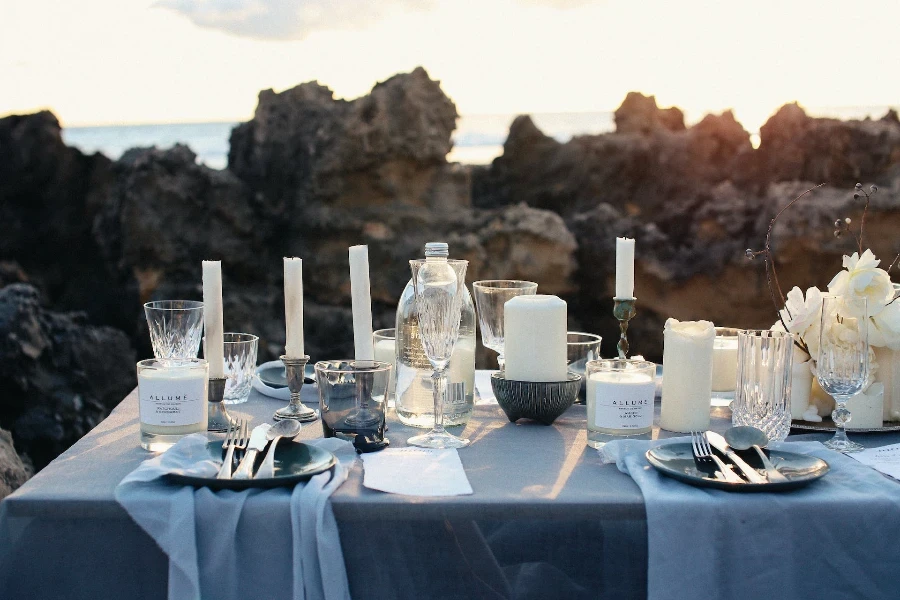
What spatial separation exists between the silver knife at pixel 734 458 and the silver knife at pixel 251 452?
40.9 inches

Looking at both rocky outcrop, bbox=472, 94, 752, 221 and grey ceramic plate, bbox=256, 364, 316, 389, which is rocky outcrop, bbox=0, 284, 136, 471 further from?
rocky outcrop, bbox=472, 94, 752, 221

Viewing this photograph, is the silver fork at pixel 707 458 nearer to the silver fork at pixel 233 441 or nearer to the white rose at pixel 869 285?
the white rose at pixel 869 285

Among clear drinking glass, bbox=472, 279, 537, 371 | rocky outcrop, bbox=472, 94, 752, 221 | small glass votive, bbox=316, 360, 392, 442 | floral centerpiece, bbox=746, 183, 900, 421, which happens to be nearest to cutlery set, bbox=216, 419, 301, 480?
small glass votive, bbox=316, 360, 392, 442

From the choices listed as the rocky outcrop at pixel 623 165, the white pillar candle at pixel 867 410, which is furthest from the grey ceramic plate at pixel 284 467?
the rocky outcrop at pixel 623 165

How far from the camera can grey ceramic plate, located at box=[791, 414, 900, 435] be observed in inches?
95.1

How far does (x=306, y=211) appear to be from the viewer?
6074mm

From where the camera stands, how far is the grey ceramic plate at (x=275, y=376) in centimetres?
297

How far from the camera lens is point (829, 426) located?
2467mm

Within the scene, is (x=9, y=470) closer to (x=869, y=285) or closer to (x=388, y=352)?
(x=388, y=352)

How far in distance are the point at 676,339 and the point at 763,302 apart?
439 centimetres

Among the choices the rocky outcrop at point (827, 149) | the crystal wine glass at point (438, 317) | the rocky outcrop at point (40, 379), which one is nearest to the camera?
the crystal wine glass at point (438, 317)

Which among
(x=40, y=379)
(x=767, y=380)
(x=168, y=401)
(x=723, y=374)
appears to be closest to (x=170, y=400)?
(x=168, y=401)

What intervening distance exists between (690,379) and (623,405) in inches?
10.6

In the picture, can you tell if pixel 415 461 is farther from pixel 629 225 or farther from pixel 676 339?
pixel 629 225
